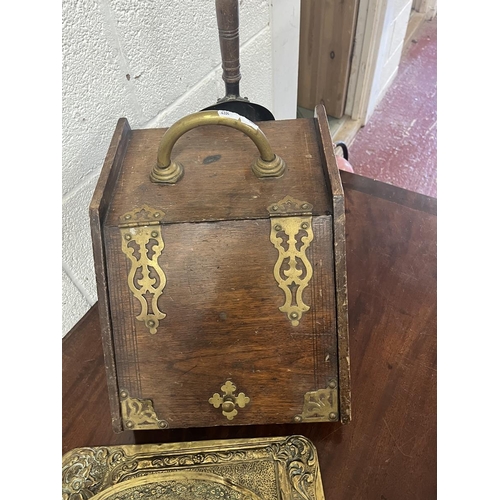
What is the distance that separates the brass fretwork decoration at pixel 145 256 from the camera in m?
0.75

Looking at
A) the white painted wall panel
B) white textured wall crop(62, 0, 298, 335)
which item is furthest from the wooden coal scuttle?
the white painted wall panel

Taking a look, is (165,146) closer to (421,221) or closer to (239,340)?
(239,340)

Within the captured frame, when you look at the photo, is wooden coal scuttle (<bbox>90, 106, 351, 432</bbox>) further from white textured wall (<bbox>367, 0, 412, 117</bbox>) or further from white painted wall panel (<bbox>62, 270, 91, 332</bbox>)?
white textured wall (<bbox>367, 0, 412, 117</bbox>)

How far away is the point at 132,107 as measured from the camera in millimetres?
1017

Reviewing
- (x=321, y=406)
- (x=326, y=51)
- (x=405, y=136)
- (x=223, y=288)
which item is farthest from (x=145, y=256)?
(x=405, y=136)

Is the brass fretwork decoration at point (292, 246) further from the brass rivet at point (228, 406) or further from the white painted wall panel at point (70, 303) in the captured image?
the white painted wall panel at point (70, 303)

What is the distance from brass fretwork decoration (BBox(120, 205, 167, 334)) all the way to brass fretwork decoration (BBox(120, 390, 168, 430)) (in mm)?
134

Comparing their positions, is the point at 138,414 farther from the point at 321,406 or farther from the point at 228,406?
the point at 321,406

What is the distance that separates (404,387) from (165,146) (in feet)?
1.90

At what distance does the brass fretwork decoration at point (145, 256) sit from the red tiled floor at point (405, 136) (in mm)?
1591

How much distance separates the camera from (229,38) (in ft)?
2.99

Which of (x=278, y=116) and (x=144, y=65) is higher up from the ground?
(x=278, y=116)

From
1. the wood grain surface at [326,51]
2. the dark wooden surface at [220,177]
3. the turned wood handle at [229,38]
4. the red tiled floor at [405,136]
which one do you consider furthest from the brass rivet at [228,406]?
the wood grain surface at [326,51]
